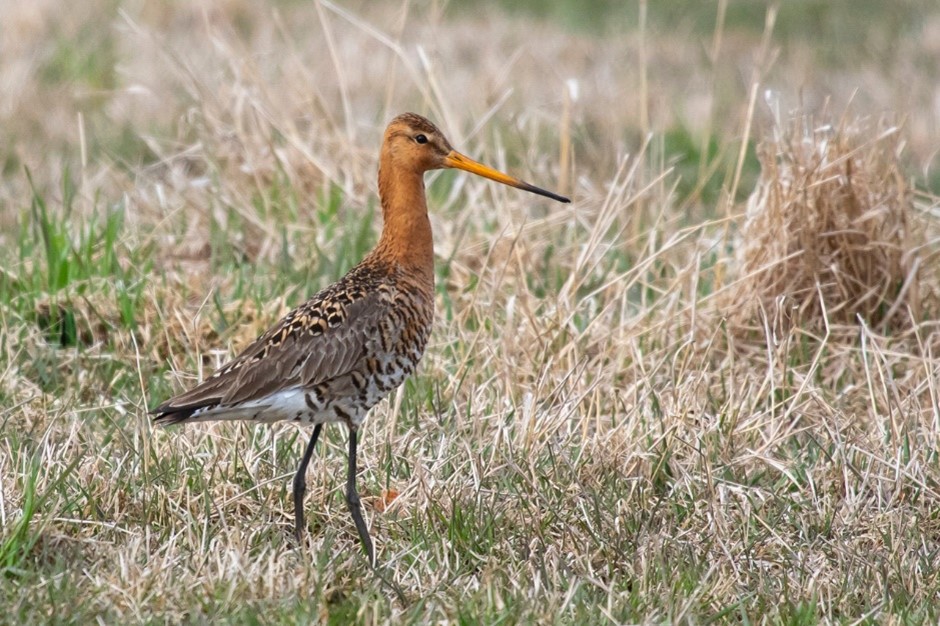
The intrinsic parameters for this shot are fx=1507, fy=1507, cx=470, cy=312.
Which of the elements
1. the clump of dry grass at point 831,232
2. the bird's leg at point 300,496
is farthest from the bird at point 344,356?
the clump of dry grass at point 831,232

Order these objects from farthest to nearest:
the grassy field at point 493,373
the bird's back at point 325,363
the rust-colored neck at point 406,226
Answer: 1. the rust-colored neck at point 406,226
2. the bird's back at point 325,363
3. the grassy field at point 493,373

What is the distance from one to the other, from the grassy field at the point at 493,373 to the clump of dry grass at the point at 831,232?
1cm

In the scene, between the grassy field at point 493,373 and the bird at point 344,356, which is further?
the bird at point 344,356

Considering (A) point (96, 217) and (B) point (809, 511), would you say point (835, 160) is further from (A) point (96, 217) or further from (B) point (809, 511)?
(A) point (96, 217)

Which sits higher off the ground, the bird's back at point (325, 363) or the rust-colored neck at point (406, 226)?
the rust-colored neck at point (406, 226)

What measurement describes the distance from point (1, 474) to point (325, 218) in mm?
2701

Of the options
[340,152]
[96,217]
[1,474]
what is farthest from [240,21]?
[1,474]

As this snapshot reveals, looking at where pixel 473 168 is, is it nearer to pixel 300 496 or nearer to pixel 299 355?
pixel 299 355

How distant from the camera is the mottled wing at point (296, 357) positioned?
13.4 feet

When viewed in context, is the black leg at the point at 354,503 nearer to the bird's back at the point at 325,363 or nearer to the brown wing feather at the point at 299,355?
the bird's back at the point at 325,363

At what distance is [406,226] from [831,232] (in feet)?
6.37

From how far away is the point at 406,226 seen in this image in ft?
15.2

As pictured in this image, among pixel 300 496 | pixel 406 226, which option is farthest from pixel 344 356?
pixel 406 226

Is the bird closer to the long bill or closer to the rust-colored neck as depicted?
the rust-colored neck
